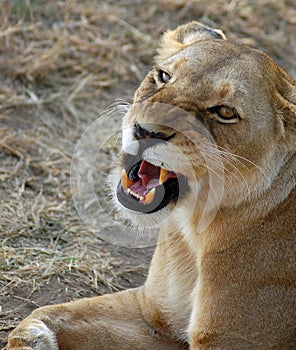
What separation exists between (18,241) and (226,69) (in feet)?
5.42

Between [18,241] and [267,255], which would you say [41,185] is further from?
[267,255]

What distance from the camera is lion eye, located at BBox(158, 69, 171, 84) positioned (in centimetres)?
295

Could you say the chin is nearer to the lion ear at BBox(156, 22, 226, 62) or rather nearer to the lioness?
the lioness

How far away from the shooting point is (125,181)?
2912mm

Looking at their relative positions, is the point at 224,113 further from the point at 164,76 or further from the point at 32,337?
the point at 32,337

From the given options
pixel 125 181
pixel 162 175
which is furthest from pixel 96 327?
pixel 162 175

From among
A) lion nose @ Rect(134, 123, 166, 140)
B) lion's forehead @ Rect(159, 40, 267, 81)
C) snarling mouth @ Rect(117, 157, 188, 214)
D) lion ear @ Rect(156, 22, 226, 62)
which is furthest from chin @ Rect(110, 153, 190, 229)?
lion ear @ Rect(156, 22, 226, 62)

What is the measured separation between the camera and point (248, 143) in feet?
9.20

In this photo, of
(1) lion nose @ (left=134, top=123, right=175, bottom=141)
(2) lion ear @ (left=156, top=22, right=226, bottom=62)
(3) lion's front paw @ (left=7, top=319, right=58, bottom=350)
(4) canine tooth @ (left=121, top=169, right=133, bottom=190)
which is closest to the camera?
(1) lion nose @ (left=134, top=123, right=175, bottom=141)

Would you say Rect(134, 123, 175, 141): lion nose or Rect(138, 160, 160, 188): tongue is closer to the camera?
Rect(134, 123, 175, 141): lion nose

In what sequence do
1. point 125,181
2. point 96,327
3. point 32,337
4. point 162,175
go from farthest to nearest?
point 96,327
point 32,337
point 125,181
point 162,175

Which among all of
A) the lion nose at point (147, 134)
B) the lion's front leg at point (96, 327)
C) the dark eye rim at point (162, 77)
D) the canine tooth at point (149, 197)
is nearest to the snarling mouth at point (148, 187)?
the canine tooth at point (149, 197)

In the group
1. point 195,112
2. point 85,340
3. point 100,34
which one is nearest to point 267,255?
point 195,112

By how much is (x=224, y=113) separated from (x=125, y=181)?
0.42 metres
